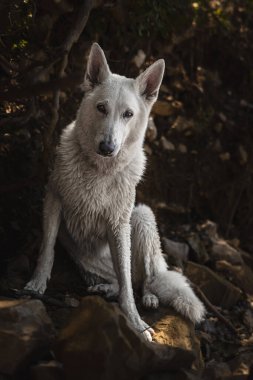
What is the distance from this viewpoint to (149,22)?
6.09 m

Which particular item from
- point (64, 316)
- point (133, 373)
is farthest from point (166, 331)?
point (133, 373)

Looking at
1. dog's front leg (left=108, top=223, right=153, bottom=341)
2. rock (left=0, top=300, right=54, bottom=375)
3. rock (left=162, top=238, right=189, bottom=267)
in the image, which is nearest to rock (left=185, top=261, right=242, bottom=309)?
rock (left=162, top=238, right=189, bottom=267)

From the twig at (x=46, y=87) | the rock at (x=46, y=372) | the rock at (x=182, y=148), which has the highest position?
the twig at (x=46, y=87)

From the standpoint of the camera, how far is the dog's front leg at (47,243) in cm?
416

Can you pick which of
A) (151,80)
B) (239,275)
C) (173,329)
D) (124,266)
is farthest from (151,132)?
(173,329)

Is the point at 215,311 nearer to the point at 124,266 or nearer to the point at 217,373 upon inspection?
the point at 124,266

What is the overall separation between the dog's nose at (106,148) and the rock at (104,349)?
1.24m

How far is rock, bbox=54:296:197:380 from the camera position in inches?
115

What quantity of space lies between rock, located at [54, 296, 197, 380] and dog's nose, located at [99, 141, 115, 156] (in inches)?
48.8

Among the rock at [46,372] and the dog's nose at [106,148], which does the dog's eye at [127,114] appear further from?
the rock at [46,372]

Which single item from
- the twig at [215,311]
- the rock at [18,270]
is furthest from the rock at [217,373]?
the rock at [18,270]

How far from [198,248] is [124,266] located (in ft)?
7.93

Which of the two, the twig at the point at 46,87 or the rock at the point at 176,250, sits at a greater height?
the twig at the point at 46,87

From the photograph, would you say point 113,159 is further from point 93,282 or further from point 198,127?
point 198,127
